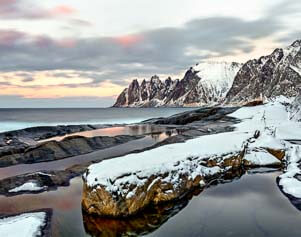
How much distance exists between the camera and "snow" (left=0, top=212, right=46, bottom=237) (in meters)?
11.9

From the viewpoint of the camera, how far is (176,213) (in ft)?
48.9

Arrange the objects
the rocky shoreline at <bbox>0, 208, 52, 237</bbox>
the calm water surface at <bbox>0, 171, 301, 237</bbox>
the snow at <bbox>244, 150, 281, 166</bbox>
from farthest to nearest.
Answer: the snow at <bbox>244, 150, 281, 166</bbox> < the calm water surface at <bbox>0, 171, 301, 237</bbox> < the rocky shoreline at <bbox>0, 208, 52, 237</bbox>

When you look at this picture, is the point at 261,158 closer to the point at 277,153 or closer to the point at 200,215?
the point at 277,153

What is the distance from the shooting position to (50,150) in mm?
29125

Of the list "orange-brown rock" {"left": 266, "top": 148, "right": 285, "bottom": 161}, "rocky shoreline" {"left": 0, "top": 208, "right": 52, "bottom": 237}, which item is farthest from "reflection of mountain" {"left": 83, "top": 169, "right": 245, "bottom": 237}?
"orange-brown rock" {"left": 266, "top": 148, "right": 285, "bottom": 161}

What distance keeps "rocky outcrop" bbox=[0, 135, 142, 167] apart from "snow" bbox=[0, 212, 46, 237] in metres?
13.5

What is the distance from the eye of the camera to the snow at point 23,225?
11.9 meters

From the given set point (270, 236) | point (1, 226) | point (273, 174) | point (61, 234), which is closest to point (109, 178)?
point (61, 234)

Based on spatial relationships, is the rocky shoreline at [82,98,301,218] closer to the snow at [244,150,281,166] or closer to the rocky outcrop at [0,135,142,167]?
the snow at [244,150,281,166]

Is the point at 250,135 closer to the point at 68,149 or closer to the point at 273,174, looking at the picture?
the point at 273,174

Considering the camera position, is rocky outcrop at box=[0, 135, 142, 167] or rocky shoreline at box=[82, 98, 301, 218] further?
rocky outcrop at box=[0, 135, 142, 167]

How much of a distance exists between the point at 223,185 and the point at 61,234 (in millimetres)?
9878

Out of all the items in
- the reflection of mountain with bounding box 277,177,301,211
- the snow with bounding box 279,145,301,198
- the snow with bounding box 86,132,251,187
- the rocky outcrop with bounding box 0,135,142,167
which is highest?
the snow with bounding box 86,132,251,187

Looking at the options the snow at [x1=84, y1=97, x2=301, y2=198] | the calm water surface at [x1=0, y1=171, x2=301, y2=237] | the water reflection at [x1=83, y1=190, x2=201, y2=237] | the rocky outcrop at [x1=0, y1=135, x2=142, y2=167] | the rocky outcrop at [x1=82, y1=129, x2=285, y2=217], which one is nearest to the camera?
the calm water surface at [x1=0, y1=171, x2=301, y2=237]
